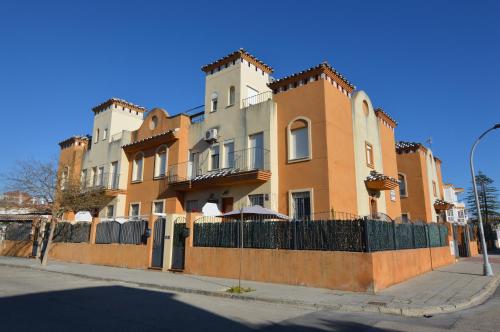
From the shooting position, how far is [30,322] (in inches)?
271

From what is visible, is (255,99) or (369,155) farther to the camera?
(369,155)

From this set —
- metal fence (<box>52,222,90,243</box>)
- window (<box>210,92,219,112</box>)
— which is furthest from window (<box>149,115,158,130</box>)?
metal fence (<box>52,222,90,243</box>)

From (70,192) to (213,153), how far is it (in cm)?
913

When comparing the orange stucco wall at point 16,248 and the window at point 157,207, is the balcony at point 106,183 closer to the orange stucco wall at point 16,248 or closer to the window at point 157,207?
the window at point 157,207

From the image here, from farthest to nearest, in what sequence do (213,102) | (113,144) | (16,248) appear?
(113,144), (16,248), (213,102)

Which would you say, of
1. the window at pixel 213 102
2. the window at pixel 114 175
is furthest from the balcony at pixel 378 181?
the window at pixel 114 175

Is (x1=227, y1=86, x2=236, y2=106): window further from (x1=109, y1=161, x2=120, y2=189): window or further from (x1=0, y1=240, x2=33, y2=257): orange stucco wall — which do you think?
(x1=0, y1=240, x2=33, y2=257): orange stucco wall

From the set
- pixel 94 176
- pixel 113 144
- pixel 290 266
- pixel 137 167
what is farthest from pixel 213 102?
pixel 94 176

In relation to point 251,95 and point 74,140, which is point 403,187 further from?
point 74,140

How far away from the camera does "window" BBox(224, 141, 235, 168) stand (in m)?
21.1

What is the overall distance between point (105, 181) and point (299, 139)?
17.0 m

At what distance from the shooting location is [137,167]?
88.5ft

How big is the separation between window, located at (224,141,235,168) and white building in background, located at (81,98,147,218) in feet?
32.5

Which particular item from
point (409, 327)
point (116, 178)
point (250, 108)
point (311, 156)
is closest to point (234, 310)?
point (409, 327)
